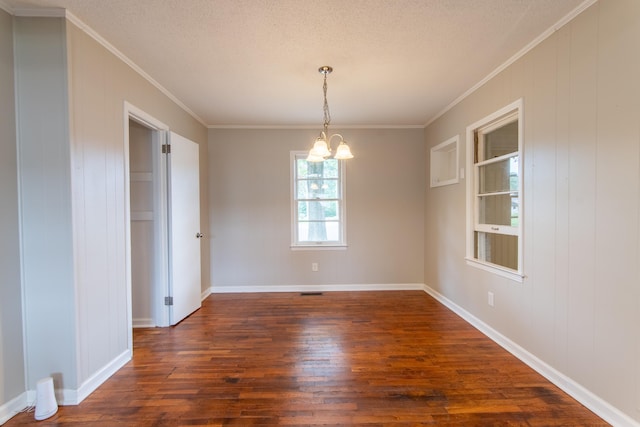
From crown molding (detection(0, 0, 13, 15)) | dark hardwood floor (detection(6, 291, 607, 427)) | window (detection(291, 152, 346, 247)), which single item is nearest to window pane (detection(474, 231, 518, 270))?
dark hardwood floor (detection(6, 291, 607, 427))

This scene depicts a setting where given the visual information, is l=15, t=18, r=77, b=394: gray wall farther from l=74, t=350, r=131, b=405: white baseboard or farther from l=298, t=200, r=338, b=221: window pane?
l=298, t=200, r=338, b=221: window pane

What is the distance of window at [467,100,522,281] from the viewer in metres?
2.50

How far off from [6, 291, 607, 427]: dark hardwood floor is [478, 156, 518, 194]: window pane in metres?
1.44

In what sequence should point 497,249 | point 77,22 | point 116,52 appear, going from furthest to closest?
point 497,249 < point 116,52 < point 77,22

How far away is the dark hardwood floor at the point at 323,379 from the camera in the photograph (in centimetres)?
177

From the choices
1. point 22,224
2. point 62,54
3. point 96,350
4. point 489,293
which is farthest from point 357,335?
point 62,54

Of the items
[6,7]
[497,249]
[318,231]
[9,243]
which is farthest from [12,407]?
[497,249]

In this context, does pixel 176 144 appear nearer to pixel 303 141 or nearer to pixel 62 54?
pixel 62 54

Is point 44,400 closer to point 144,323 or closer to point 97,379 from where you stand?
point 97,379

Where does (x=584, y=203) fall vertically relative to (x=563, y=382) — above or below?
above

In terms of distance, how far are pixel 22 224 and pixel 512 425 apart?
3.19m

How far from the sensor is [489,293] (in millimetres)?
2852

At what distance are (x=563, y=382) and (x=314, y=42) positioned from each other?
2956 mm

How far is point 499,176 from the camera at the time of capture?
278cm
